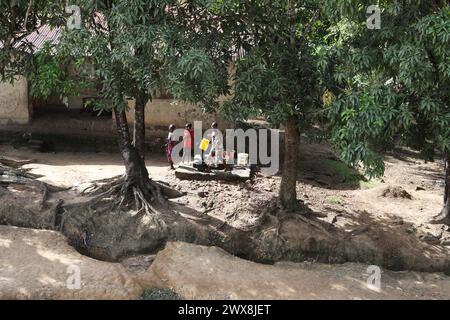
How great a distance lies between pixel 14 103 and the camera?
16625 millimetres

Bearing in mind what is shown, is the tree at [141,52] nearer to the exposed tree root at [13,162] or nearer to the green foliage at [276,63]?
the green foliage at [276,63]

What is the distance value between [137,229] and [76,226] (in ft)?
4.45

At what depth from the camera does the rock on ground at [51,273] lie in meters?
8.80

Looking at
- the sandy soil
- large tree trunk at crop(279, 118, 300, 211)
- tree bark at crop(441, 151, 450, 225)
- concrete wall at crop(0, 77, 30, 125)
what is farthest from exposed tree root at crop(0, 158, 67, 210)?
tree bark at crop(441, 151, 450, 225)

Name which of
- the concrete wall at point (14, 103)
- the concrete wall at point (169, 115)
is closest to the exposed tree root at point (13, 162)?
the concrete wall at point (14, 103)

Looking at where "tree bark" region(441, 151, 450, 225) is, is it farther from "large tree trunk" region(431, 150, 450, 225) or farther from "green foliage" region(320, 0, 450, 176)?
"green foliage" region(320, 0, 450, 176)

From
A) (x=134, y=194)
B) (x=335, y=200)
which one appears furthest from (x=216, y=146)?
(x=335, y=200)

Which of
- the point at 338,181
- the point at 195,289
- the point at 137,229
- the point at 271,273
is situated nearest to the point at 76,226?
the point at 137,229

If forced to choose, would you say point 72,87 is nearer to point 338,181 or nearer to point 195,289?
point 195,289

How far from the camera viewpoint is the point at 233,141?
1560 centimetres

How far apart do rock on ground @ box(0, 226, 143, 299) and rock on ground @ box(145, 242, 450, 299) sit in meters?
0.63

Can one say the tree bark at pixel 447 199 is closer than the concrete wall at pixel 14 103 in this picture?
Yes

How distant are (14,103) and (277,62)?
399 inches

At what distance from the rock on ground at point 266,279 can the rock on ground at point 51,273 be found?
2.07 feet
